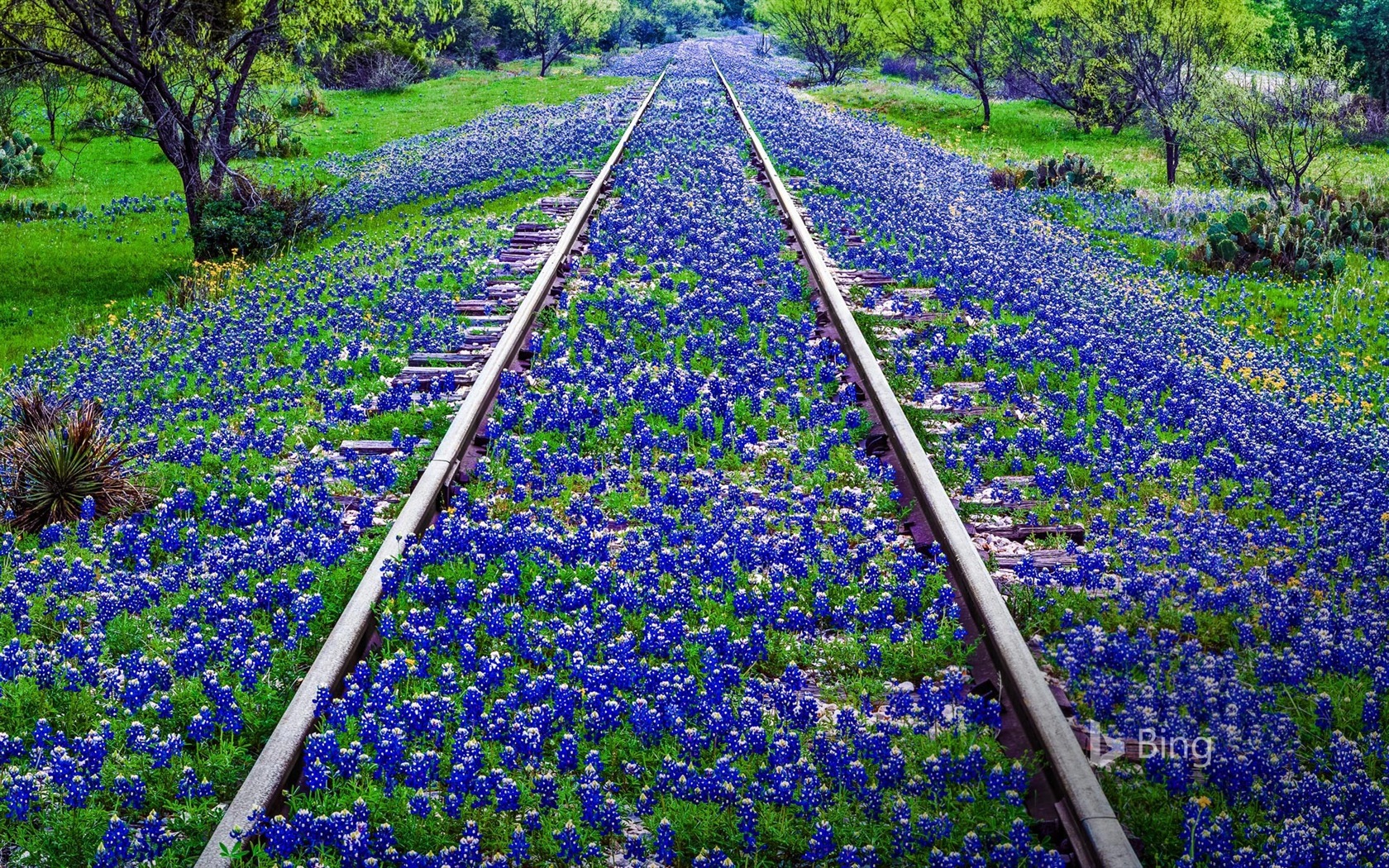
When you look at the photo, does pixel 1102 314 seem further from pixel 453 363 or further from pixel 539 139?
pixel 539 139

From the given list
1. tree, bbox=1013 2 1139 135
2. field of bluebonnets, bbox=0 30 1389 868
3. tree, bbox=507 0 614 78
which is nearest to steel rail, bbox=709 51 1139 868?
field of bluebonnets, bbox=0 30 1389 868

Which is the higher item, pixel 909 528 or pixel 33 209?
pixel 33 209

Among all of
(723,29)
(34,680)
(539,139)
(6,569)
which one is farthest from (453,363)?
(723,29)

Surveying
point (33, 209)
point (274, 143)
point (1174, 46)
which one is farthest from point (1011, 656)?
point (274, 143)

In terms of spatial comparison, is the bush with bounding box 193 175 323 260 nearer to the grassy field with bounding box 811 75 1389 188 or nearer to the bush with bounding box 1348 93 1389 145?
the grassy field with bounding box 811 75 1389 188

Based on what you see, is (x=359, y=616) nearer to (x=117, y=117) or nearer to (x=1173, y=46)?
(x=117, y=117)

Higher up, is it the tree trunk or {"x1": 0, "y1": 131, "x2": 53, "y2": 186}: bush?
{"x1": 0, "y1": 131, "x2": 53, "y2": 186}: bush
